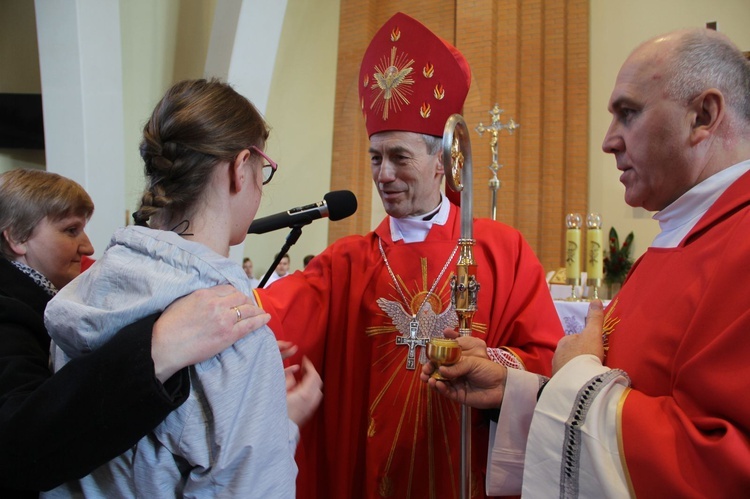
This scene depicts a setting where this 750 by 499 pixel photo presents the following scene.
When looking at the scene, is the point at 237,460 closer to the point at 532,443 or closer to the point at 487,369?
the point at 532,443

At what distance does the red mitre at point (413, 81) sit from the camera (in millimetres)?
2566

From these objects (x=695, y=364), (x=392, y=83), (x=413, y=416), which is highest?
(x=392, y=83)

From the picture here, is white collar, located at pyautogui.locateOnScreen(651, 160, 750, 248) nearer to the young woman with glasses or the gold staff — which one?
the gold staff

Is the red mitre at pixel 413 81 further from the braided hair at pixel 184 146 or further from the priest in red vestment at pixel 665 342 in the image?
the braided hair at pixel 184 146

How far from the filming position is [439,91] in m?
2.64

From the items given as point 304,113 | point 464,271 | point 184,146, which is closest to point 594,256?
point 464,271

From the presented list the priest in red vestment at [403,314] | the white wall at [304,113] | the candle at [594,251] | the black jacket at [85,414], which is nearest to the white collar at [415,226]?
the priest in red vestment at [403,314]

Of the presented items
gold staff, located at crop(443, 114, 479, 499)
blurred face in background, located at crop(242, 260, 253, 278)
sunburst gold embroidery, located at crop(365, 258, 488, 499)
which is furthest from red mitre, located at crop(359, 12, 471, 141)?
blurred face in background, located at crop(242, 260, 253, 278)

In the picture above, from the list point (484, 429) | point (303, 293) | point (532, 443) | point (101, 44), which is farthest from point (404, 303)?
point (101, 44)

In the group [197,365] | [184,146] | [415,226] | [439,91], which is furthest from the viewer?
[439,91]

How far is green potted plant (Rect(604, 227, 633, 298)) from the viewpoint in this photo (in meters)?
8.27

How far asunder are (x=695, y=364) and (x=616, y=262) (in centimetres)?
758

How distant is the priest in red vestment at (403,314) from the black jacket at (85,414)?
1.13 metres

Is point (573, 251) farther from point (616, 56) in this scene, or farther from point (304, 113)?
point (304, 113)
